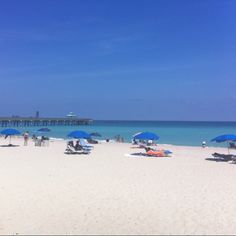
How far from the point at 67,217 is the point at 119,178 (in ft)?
16.4

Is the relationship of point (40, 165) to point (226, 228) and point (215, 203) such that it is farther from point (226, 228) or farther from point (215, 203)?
point (226, 228)

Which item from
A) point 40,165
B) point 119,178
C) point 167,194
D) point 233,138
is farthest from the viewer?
point 233,138

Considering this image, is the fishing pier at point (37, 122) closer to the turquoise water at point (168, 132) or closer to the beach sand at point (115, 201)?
Answer: the turquoise water at point (168, 132)

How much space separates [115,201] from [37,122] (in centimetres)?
9132

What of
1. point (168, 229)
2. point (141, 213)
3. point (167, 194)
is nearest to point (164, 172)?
point (167, 194)

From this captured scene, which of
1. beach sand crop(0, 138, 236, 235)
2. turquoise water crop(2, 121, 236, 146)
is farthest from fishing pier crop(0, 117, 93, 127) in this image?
beach sand crop(0, 138, 236, 235)

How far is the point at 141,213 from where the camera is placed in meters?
7.70

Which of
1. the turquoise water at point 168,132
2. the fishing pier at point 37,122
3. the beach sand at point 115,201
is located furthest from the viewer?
the fishing pier at point 37,122

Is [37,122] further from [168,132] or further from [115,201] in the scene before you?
[115,201]

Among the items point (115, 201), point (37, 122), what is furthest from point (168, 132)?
point (115, 201)

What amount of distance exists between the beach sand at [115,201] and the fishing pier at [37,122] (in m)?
76.3

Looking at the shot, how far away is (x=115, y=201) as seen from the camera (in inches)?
344

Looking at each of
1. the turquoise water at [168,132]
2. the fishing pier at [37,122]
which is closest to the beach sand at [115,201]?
the turquoise water at [168,132]

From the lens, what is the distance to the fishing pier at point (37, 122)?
88525 millimetres
